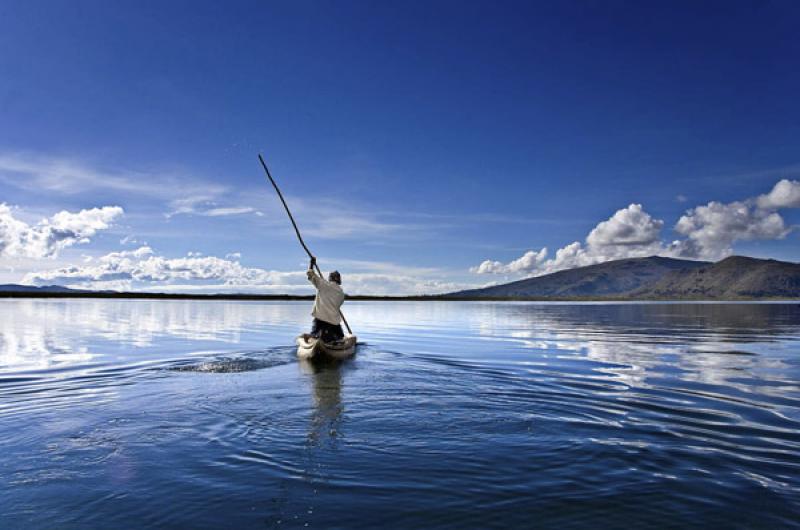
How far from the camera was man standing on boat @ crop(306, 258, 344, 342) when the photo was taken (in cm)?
2255

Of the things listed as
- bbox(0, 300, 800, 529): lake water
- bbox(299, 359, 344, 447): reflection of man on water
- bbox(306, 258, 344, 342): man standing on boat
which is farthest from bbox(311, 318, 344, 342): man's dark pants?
bbox(0, 300, 800, 529): lake water

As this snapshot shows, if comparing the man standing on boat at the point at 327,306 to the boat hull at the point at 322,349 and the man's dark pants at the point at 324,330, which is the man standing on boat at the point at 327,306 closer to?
the man's dark pants at the point at 324,330

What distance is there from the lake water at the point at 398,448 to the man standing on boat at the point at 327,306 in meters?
4.29

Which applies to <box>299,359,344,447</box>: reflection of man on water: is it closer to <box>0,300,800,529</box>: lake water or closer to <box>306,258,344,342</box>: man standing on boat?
<box>0,300,800,529</box>: lake water

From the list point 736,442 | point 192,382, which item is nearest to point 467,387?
point 736,442

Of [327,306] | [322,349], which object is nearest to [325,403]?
[322,349]

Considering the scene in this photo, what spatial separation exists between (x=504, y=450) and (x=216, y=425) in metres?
5.82

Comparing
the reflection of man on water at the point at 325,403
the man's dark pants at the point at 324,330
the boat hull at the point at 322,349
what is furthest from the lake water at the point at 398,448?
the man's dark pants at the point at 324,330

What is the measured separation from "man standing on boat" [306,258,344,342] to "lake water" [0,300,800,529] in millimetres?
4288

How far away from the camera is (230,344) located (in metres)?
31.4

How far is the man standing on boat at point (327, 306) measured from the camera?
2255cm

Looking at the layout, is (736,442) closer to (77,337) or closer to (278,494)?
(278,494)

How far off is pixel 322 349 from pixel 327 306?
6.64 feet

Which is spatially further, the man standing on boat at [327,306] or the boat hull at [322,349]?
the man standing on boat at [327,306]
